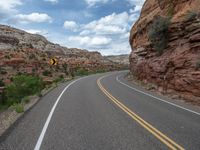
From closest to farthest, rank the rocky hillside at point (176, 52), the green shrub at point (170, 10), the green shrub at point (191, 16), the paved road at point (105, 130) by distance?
the paved road at point (105, 130) → the rocky hillside at point (176, 52) → the green shrub at point (191, 16) → the green shrub at point (170, 10)

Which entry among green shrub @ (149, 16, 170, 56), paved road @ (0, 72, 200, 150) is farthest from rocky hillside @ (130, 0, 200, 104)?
paved road @ (0, 72, 200, 150)

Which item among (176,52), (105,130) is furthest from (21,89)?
(105,130)

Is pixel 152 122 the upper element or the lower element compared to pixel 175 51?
lower

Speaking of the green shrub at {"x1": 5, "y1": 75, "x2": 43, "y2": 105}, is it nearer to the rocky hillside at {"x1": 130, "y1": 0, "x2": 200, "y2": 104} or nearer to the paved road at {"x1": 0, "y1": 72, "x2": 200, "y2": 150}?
the rocky hillside at {"x1": 130, "y1": 0, "x2": 200, "y2": 104}

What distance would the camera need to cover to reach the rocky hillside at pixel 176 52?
19641 mm

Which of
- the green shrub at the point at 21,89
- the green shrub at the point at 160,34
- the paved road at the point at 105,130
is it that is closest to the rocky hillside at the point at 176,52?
the green shrub at the point at 160,34

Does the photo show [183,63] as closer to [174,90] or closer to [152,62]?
[174,90]

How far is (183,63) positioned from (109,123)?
37.9 feet

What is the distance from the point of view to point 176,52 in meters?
23.1

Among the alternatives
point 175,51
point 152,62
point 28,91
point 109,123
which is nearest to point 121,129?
point 109,123

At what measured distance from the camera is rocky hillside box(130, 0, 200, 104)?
19.6m

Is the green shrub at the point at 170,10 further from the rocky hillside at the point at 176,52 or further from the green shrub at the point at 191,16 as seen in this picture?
the green shrub at the point at 191,16

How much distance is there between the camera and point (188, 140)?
8.65 metres

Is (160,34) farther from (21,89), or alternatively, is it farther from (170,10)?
(21,89)
